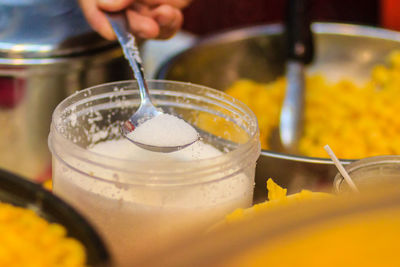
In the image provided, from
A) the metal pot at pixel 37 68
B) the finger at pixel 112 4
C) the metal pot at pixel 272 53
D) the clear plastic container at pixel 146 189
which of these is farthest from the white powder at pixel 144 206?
the metal pot at pixel 272 53

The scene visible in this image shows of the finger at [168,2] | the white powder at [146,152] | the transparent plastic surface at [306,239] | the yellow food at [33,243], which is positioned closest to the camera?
the transparent plastic surface at [306,239]

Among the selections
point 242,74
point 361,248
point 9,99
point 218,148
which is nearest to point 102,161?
point 218,148

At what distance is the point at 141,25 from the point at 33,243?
56cm

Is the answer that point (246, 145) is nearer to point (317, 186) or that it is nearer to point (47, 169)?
point (317, 186)

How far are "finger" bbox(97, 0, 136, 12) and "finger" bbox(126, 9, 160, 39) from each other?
0.03m

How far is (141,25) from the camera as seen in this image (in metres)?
0.95

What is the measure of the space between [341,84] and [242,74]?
0.25 m

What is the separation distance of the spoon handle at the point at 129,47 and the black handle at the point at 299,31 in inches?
14.6

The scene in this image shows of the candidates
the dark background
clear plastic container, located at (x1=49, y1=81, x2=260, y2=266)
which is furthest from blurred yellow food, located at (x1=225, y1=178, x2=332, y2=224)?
the dark background

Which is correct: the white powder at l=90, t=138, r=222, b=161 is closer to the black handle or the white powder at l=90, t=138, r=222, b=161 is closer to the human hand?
the human hand

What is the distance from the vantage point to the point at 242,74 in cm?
135

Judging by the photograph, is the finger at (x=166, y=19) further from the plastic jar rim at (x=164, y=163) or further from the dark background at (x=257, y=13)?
the dark background at (x=257, y=13)

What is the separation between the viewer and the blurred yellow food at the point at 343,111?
107 centimetres

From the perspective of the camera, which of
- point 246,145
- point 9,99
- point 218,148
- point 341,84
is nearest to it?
point 246,145
